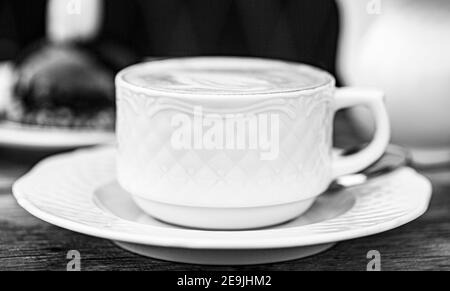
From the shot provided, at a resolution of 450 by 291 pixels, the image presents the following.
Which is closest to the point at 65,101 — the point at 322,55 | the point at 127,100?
the point at 127,100

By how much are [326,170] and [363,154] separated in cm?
4

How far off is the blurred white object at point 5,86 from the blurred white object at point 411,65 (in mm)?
301

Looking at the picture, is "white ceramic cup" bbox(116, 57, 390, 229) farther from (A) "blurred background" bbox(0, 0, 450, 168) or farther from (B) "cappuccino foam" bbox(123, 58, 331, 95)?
(A) "blurred background" bbox(0, 0, 450, 168)

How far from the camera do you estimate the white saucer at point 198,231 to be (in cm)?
32

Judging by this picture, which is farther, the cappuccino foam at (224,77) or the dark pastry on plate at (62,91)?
the dark pastry on plate at (62,91)

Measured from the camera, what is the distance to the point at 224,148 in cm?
34

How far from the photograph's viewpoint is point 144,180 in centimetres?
36

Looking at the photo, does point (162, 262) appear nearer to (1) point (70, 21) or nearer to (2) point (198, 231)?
(2) point (198, 231)

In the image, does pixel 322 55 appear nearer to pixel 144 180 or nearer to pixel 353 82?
pixel 353 82

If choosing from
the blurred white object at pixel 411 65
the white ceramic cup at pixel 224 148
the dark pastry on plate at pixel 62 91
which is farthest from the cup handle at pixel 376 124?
the dark pastry on plate at pixel 62 91

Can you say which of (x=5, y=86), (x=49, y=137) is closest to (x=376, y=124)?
(x=49, y=137)

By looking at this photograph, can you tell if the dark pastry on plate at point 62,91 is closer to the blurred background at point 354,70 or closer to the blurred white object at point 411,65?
the blurred background at point 354,70

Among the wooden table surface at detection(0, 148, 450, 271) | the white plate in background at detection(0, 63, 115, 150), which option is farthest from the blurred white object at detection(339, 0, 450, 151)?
the white plate in background at detection(0, 63, 115, 150)
